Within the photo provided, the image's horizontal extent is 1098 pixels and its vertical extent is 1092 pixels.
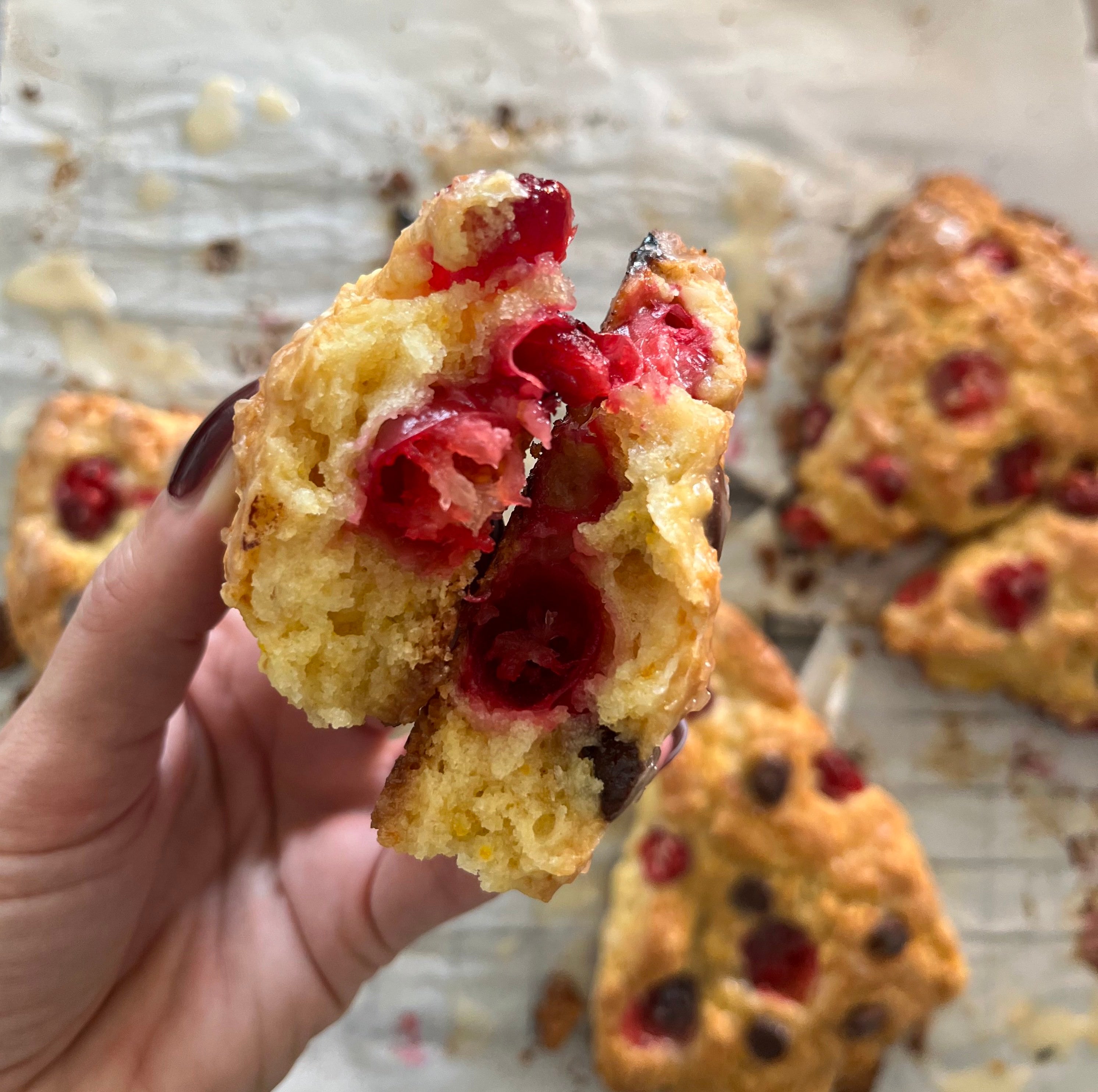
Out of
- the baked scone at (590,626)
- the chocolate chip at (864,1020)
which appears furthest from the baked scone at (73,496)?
the chocolate chip at (864,1020)

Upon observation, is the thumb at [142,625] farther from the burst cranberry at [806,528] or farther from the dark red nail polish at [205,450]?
the burst cranberry at [806,528]

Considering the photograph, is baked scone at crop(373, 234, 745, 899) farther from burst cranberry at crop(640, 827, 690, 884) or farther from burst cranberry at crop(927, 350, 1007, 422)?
burst cranberry at crop(927, 350, 1007, 422)

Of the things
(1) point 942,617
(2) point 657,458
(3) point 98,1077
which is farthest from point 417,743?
(1) point 942,617

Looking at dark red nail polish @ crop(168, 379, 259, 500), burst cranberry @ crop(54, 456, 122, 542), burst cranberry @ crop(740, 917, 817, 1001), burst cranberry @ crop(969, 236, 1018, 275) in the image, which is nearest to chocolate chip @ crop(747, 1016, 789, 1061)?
burst cranberry @ crop(740, 917, 817, 1001)

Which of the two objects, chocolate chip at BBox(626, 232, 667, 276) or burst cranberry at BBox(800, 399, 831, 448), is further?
burst cranberry at BBox(800, 399, 831, 448)

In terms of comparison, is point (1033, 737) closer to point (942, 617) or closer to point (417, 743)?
point (942, 617)

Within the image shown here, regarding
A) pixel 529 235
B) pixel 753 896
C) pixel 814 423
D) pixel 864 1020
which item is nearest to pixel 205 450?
pixel 529 235
